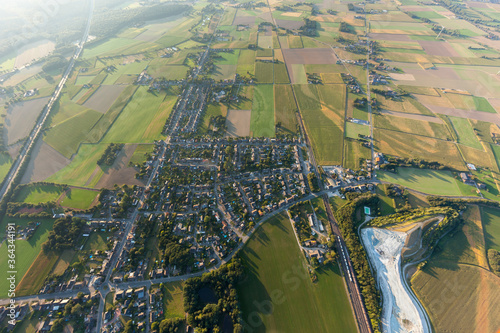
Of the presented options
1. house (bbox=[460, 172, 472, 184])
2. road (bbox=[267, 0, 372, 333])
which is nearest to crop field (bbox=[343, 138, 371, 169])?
road (bbox=[267, 0, 372, 333])

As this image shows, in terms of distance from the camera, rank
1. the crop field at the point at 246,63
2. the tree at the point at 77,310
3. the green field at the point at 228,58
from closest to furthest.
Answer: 1. the tree at the point at 77,310
2. the crop field at the point at 246,63
3. the green field at the point at 228,58

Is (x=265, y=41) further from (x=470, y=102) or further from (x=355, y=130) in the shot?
(x=470, y=102)

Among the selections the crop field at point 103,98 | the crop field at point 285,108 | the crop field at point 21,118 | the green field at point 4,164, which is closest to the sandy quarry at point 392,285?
the crop field at point 285,108

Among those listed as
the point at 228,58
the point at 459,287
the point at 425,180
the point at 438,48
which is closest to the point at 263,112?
the point at 228,58

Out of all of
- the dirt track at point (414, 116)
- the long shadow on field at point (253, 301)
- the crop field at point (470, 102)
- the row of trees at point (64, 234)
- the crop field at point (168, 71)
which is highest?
the crop field at point (168, 71)

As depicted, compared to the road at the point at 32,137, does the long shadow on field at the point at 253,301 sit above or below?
below

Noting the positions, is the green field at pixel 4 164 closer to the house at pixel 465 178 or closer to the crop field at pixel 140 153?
the crop field at pixel 140 153
